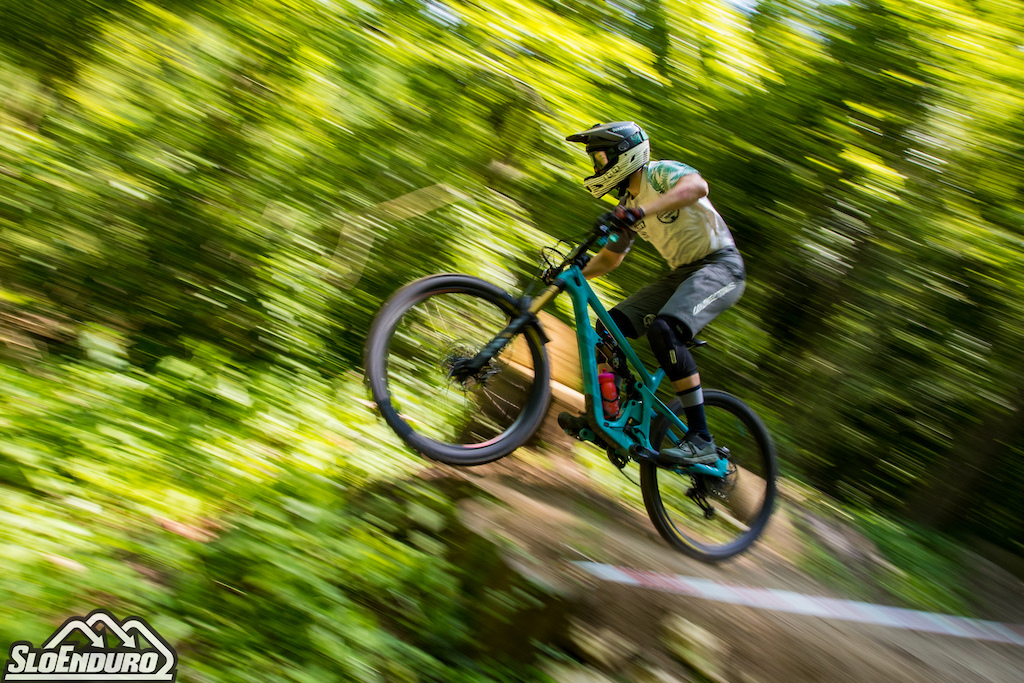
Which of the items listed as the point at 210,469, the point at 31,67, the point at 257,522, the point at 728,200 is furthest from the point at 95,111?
the point at 728,200

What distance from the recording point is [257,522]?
109 inches

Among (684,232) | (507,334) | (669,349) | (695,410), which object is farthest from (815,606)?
(507,334)

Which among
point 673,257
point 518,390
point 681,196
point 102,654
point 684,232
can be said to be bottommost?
point 102,654

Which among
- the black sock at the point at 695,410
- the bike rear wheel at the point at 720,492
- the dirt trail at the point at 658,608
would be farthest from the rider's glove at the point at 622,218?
the dirt trail at the point at 658,608

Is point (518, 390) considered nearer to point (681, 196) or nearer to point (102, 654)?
point (681, 196)

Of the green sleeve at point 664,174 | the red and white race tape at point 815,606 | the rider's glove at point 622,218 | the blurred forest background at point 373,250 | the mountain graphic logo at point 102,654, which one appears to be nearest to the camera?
the mountain graphic logo at point 102,654

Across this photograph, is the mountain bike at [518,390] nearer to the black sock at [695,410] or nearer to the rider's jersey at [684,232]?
the black sock at [695,410]

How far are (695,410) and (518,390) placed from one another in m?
0.91

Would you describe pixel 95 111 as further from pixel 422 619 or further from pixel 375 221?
pixel 422 619

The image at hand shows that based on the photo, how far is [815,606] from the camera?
3.60 m

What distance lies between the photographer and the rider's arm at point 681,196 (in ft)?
9.57

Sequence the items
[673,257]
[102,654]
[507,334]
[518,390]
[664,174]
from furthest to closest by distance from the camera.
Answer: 1. [673,257]
2. [518,390]
3. [664,174]
4. [507,334]
5. [102,654]

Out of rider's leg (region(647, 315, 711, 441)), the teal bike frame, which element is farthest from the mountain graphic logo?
rider's leg (region(647, 315, 711, 441))

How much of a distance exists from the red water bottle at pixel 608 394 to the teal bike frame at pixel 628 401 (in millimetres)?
43
